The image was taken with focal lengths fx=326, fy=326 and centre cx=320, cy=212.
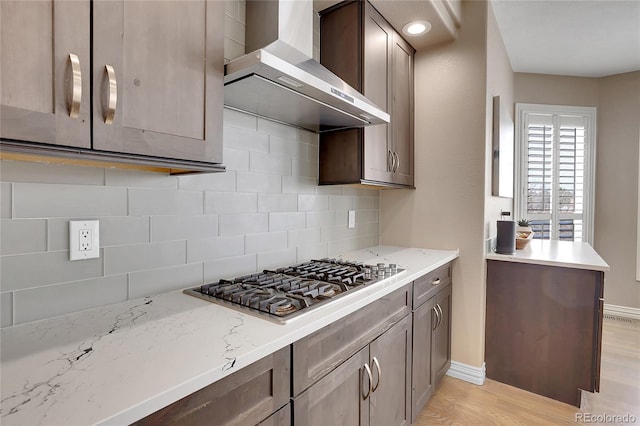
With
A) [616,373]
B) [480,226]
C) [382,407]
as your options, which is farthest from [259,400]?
[616,373]

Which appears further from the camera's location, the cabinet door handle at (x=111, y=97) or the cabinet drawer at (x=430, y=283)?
the cabinet drawer at (x=430, y=283)

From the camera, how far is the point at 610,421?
6.34 feet

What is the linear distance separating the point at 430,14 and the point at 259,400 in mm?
2305

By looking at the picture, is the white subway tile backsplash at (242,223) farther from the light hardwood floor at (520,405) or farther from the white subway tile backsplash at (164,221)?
the light hardwood floor at (520,405)

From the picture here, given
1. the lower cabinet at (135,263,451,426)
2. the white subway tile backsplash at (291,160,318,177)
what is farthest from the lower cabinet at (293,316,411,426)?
the white subway tile backsplash at (291,160,318,177)

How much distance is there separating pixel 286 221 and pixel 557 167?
3.59 m

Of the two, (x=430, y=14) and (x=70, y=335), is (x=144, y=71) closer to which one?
(x=70, y=335)

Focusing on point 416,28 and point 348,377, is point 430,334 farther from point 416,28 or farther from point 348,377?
point 416,28

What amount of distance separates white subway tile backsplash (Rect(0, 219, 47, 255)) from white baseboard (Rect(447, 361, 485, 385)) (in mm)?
2522

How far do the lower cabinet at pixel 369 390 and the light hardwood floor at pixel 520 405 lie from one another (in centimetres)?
50

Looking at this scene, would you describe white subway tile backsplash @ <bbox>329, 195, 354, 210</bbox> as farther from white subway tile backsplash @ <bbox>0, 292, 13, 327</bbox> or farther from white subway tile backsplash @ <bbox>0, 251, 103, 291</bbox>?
white subway tile backsplash @ <bbox>0, 292, 13, 327</bbox>

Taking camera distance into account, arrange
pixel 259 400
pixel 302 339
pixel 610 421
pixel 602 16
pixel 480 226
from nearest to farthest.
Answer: pixel 259 400 → pixel 302 339 → pixel 610 421 → pixel 480 226 → pixel 602 16

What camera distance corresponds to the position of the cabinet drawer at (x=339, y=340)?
38.2 inches

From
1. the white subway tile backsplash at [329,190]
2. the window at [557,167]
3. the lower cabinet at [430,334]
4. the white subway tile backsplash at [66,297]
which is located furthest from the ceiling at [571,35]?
the white subway tile backsplash at [66,297]
